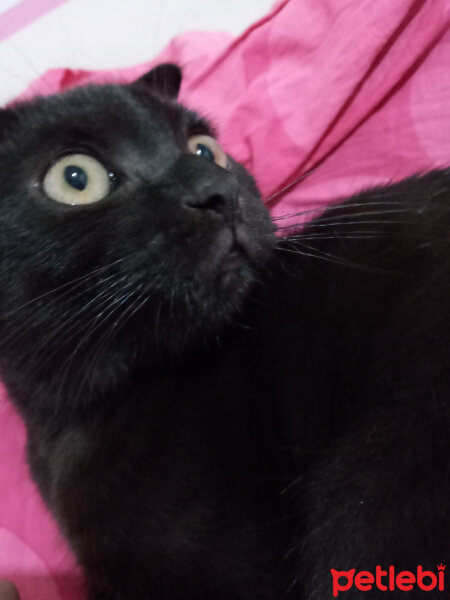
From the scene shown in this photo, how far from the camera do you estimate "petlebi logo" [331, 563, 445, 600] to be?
47cm

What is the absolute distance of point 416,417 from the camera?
1.69 ft

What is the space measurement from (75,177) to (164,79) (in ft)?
1.16

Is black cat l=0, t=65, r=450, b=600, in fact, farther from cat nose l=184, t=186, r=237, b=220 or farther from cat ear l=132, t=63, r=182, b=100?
cat ear l=132, t=63, r=182, b=100

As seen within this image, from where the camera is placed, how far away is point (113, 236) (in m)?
0.55

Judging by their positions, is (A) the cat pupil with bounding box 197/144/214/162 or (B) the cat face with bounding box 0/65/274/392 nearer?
(B) the cat face with bounding box 0/65/274/392

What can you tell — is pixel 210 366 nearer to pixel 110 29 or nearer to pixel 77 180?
pixel 77 180

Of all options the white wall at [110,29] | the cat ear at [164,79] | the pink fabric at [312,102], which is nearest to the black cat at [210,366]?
the cat ear at [164,79]

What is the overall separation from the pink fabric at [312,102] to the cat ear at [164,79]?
195 mm

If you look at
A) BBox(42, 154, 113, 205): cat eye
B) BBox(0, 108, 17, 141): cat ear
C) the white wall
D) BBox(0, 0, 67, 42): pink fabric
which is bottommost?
BBox(42, 154, 113, 205): cat eye

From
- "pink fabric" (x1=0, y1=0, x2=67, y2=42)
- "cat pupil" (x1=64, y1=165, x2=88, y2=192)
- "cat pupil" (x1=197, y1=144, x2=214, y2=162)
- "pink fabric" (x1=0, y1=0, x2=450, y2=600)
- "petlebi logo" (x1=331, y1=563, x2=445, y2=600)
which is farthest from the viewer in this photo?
"pink fabric" (x1=0, y1=0, x2=67, y2=42)

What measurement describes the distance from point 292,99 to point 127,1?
48cm

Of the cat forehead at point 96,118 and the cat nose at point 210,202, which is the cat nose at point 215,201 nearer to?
the cat nose at point 210,202

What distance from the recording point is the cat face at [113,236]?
1.77 feet

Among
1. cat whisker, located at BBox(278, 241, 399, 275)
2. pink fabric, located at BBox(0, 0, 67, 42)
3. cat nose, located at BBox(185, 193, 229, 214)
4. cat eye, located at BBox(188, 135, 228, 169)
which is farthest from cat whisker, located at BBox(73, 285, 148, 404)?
pink fabric, located at BBox(0, 0, 67, 42)
